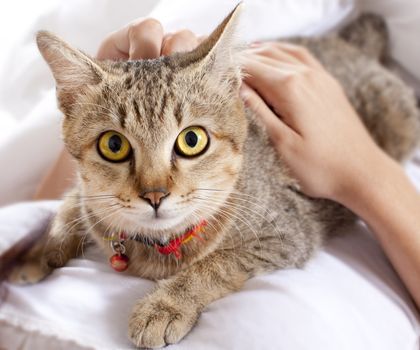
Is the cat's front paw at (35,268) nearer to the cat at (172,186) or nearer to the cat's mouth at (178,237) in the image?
the cat at (172,186)

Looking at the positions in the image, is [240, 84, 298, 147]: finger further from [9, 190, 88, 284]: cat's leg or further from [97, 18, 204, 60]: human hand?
[9, 190, 88, 284]: cat's leg

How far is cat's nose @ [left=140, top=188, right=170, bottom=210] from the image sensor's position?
829 millimetres

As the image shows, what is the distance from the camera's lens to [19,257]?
3.36 ft

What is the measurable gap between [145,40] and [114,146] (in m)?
0.29

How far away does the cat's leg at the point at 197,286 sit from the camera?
2.71 feet

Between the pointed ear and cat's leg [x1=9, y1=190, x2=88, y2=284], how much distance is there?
269 mm

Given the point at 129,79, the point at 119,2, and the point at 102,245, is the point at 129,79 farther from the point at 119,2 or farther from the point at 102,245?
the point at 119,2

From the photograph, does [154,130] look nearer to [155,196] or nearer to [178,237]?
[155,196]

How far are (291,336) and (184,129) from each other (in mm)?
407

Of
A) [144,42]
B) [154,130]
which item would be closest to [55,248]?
[154,130]

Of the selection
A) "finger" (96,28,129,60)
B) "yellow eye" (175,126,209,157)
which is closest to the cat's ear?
"yellow eye" (175,126,209,157)

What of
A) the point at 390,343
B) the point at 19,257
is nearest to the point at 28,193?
the point at 19,257

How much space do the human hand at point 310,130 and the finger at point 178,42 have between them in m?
0.13

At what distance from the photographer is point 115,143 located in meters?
0.89
